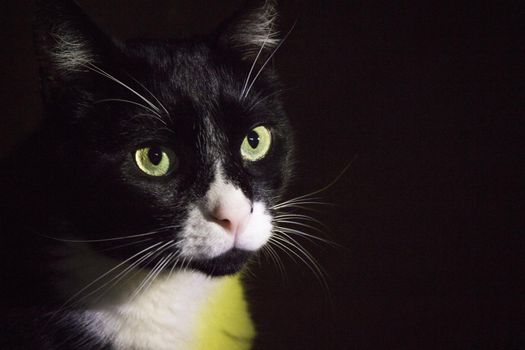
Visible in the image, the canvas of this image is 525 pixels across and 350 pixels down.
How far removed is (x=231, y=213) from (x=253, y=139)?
160 mm

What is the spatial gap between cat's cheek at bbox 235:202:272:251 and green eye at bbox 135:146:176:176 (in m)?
0.13

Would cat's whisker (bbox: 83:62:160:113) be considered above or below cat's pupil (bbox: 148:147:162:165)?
above

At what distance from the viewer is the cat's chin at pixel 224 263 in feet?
2.34

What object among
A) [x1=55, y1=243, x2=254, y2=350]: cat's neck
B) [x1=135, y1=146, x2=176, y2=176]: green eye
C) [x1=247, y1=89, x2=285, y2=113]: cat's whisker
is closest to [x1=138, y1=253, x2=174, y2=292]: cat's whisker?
[x1=55, y1=243, x2=254, y2=350]: cat's neck

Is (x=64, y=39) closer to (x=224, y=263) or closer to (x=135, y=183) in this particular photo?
(x=135, y=183)

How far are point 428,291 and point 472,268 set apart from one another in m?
0.09

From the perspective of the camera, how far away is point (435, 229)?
3.35 feet

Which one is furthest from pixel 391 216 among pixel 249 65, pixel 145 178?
pixel 145 178

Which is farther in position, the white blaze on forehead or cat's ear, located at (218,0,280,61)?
cat's ear, located at (218,0,280,61)

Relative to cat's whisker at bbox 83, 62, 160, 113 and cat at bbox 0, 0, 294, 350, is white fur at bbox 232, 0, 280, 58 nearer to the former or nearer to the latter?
cat at bbox 0, 0, 294, 350

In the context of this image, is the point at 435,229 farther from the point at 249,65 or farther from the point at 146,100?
the point at 146,100

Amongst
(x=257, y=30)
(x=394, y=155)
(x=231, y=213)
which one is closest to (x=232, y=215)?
(x=231, y=213)

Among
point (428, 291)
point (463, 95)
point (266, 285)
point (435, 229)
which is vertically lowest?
point (266, 285)

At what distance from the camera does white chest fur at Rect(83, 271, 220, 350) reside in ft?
2.52
